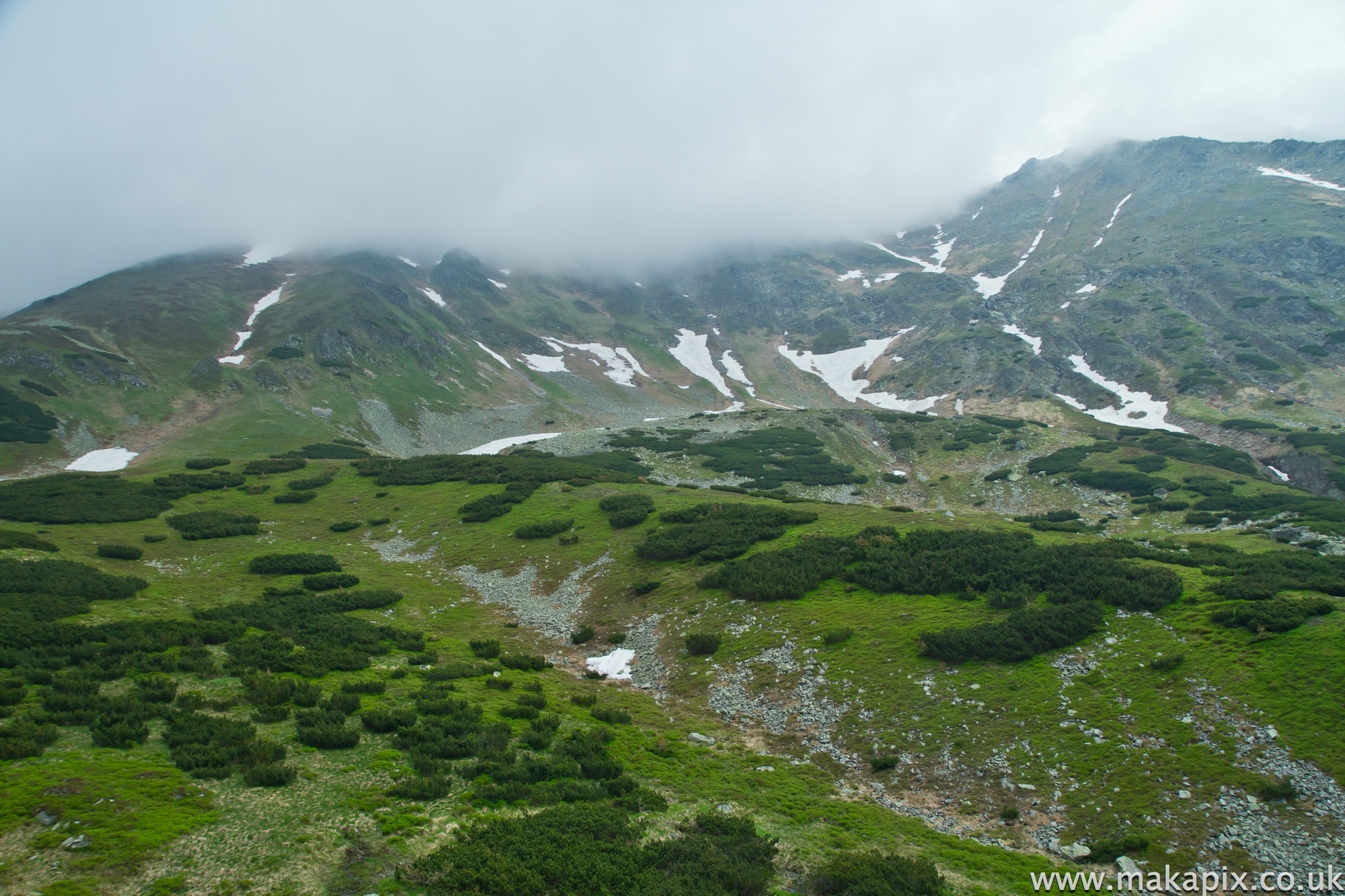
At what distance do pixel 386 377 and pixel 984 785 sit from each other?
12221 cm

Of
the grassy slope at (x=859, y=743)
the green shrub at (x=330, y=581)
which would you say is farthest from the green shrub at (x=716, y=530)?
the green shrub at (x=330, y=581)

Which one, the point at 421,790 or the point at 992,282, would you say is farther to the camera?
the point at 992,282

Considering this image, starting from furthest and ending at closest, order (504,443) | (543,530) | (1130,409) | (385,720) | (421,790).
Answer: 1. (1130,409)
2. (504,443)
3. (543,530)
4. (385,720)
5. (421,790)

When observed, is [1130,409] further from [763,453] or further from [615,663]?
[615,663]

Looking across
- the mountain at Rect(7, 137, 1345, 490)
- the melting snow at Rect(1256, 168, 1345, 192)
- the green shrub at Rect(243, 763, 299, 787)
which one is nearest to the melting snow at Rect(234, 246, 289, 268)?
the mountain at Rect(7, 137, 1345, 490)

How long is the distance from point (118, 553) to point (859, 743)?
37.8 meters

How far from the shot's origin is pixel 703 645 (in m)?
23.8

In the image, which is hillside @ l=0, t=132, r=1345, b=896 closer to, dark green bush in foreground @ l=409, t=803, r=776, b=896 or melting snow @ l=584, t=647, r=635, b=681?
dark green bush in foreground @ l=409, t=803, r=776, b=896

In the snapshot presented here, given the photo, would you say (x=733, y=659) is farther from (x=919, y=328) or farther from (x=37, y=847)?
(x=919, y=328)

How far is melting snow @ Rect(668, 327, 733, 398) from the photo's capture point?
526 ft

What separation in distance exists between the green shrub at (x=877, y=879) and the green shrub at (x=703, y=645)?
11.9 metres

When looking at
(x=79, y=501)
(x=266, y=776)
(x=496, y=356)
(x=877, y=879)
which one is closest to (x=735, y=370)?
(x=496, y=356)

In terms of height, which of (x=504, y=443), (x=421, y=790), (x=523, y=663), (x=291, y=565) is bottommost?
(x=504, y=443)

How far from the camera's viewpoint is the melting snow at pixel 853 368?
13788 cm
